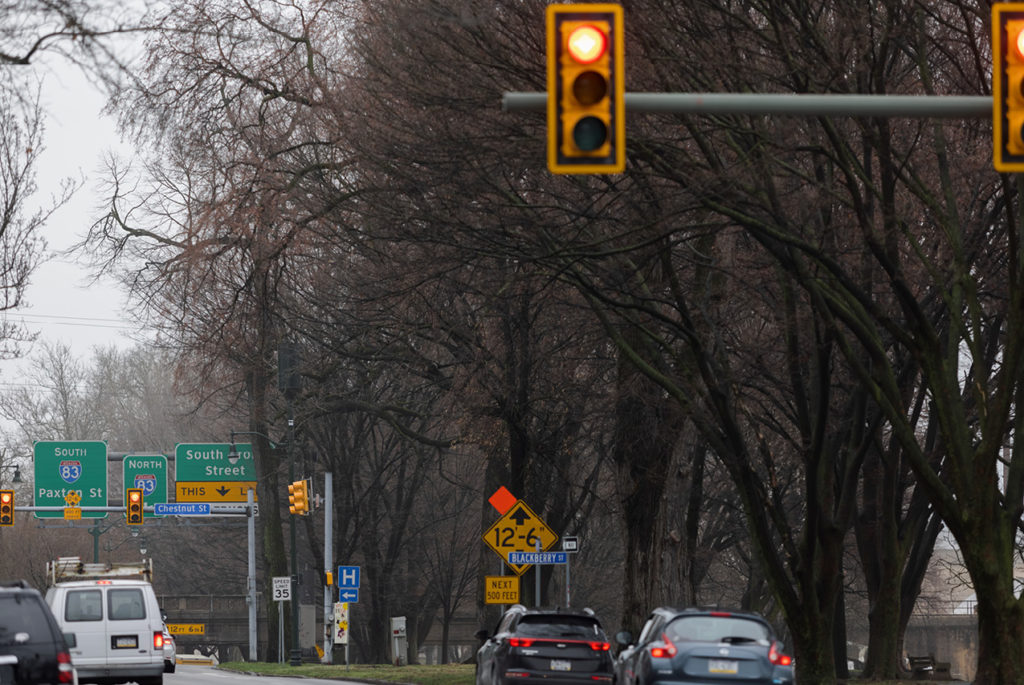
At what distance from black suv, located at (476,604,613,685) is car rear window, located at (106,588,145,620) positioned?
18.1 feet

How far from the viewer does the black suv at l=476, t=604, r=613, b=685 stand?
76.5 ft

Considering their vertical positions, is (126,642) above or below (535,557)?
below

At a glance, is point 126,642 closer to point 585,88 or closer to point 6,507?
point 585,88

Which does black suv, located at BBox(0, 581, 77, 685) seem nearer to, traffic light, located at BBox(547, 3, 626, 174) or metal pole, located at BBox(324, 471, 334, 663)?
traffic light, located at BBox(547, 3, 626, 174)

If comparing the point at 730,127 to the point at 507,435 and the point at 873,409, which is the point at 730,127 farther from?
the point at 507,435

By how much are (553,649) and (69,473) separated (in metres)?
35.3

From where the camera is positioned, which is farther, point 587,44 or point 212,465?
point 212,465

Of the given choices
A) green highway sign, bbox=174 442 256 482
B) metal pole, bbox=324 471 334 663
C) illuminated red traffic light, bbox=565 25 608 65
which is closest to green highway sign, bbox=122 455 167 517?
green highway sign, bbox=174 442 256 482

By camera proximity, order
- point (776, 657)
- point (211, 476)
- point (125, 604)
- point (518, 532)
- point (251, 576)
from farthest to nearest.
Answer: point (251, 576) < point (211, 476) < point (518, 532) < point (125, 604) < point (776, 657)

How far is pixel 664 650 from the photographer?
18.3m

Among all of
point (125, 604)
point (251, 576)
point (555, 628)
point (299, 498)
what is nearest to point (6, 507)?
point (251, 576)

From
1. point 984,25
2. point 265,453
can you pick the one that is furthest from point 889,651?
point 265,453

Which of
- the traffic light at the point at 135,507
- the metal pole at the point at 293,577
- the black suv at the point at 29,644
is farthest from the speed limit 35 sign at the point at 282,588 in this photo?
the black suv at the point at 29,644

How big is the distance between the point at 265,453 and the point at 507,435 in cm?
1895
